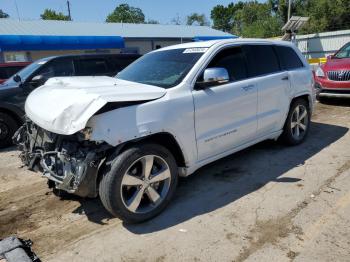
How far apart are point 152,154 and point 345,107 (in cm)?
712

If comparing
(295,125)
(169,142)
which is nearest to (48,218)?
(169,142)

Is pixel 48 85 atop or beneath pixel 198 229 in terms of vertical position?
atop

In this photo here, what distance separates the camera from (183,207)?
13.1 feet

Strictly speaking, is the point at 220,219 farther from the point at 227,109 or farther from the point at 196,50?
the point at 196,50

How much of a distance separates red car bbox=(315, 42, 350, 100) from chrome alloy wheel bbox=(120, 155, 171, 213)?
591cm

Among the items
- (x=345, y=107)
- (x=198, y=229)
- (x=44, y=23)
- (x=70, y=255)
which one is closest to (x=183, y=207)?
(x=198, y=229)

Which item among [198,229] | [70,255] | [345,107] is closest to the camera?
[70,255]

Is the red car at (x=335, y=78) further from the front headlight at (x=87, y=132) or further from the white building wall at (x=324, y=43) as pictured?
the white building wall at (x=324, y=43)

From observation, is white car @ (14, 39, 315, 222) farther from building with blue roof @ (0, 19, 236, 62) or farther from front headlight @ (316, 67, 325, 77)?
building with blue roof @ (0, 19, 236, 62)

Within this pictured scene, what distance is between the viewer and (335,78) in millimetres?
8859

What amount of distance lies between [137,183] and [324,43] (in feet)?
70.4

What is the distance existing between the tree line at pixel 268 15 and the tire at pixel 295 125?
39026mm

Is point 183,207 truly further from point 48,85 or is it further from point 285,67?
point 285,67

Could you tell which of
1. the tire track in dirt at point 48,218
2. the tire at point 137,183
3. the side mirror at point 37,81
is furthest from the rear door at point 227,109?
the side mirror at point 37,81
